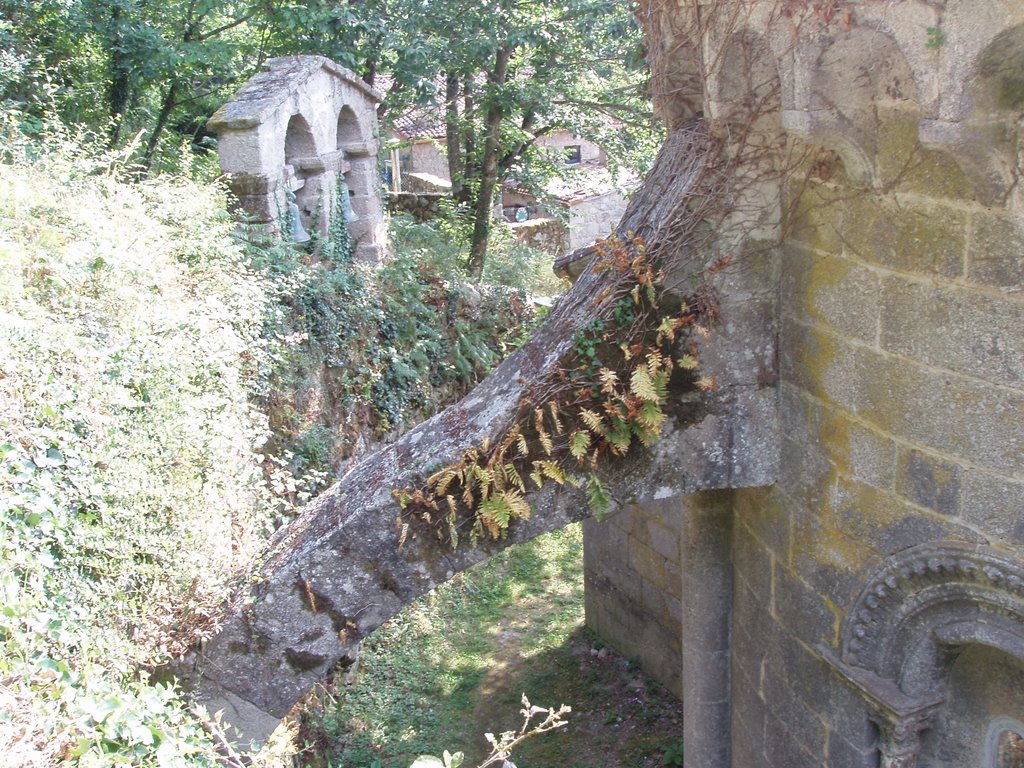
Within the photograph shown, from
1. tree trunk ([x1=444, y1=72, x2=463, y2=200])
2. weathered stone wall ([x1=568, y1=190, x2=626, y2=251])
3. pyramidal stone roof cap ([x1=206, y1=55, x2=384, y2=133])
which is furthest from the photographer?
weathered stone wall ([x1=568, y1=190, x2=626, y2=251])

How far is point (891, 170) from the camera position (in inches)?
119

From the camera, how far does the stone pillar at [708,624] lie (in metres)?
4.61

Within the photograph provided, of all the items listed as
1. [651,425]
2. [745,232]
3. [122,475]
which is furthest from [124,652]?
[745,232]

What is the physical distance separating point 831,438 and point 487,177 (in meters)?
9.92

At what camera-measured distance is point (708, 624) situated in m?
4.70

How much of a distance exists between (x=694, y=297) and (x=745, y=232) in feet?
1.09

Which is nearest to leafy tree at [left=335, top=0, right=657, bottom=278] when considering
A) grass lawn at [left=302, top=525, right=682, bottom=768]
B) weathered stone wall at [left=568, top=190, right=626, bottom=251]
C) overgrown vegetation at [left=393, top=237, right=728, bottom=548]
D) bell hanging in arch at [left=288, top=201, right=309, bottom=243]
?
bell hanging in arch at [left=288, top=201, right=309, bottom=243]

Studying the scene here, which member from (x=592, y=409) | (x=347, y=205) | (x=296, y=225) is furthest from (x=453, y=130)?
(x=592, y=409)

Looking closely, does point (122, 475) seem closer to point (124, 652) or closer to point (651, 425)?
point (124, 652)

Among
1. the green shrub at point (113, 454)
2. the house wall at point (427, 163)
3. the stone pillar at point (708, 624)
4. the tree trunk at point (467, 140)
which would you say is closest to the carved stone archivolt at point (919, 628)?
the stone pillar at point (708, 624)

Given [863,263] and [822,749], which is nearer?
[863,263]

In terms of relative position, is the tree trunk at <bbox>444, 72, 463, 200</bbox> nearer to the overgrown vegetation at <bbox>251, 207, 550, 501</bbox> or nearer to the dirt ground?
the overgrown vegetation at <bbox>251, 207, 550, 501</bbox>

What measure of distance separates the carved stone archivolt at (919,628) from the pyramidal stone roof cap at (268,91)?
6.66 m

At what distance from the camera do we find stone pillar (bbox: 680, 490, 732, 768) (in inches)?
181
